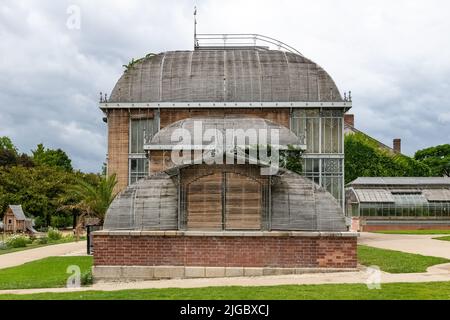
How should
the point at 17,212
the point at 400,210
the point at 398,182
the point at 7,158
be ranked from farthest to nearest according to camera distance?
the point at 7,158, the point at 398,182, the point at 17,212, the point at 400,210

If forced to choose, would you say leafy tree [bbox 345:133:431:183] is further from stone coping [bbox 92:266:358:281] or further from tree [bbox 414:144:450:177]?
stone coping [bbox 92:266:358:281]

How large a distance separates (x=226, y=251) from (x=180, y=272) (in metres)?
1.54

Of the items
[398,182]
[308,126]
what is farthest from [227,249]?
[398,182]

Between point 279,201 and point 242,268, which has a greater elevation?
point 279,201

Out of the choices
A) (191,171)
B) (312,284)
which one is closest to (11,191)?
(191,171)

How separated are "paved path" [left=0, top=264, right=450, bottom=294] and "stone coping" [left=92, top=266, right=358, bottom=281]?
502mm

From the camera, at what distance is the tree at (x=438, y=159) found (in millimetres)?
71500

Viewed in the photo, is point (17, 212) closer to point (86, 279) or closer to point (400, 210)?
point (400, 210)

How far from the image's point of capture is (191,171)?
1844 centimetres

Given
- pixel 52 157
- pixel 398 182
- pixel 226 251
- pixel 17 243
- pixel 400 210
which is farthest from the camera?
pixel 52 157

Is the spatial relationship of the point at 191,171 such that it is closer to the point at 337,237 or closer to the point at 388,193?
the point at 337,237

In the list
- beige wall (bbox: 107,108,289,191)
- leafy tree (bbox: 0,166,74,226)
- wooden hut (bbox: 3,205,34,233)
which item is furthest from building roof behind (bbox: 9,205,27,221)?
beige wall (bbox: 107,108,289,191)

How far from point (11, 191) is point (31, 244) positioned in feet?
81.8

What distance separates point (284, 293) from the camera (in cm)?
1291
